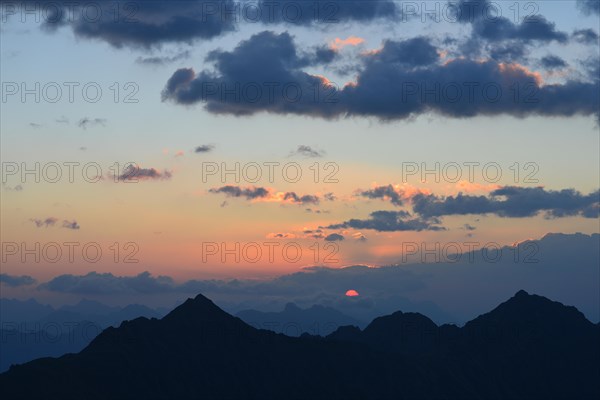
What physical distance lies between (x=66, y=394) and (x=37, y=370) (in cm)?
1029

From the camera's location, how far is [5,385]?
189 m

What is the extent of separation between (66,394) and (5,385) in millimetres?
13834

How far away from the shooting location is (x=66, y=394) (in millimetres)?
192125

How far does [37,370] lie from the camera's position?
196250 mm

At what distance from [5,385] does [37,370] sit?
9271mm
